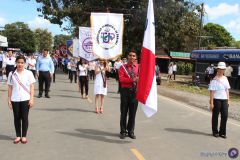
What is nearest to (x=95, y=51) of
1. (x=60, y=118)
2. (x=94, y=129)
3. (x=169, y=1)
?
(x=60, y=118)

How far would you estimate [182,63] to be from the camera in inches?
2339

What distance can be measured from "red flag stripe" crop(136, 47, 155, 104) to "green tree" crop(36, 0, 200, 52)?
88.2 ft

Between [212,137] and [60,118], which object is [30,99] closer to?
[60,118]

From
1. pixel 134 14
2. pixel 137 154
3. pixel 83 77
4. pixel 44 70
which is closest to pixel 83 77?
pixel 83 77

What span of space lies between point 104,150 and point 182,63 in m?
52.4

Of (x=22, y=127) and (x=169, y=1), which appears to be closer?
(x=22, y=127)

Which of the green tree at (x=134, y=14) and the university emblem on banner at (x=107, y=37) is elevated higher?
the green tree at (x=134, y=14)

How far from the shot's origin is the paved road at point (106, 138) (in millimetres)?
7641

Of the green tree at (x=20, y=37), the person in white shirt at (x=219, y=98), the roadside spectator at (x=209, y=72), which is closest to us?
the person in white shirt at (x=219, y=98)

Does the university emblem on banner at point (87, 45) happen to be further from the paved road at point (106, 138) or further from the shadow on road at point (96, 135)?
the shadow on road at point (96, 135)

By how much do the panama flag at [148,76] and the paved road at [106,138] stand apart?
33.1 inches

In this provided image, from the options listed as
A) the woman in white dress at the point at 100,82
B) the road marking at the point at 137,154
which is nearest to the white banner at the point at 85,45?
the woman in white dress at the point at 100,82

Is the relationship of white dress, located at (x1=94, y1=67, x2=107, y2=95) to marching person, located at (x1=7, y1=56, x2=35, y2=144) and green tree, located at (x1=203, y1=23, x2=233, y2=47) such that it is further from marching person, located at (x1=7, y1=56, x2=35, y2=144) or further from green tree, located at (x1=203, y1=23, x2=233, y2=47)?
green tree, located at (x1=203, y1=23, x2=233, y2=47)

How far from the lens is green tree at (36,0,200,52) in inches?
1457
